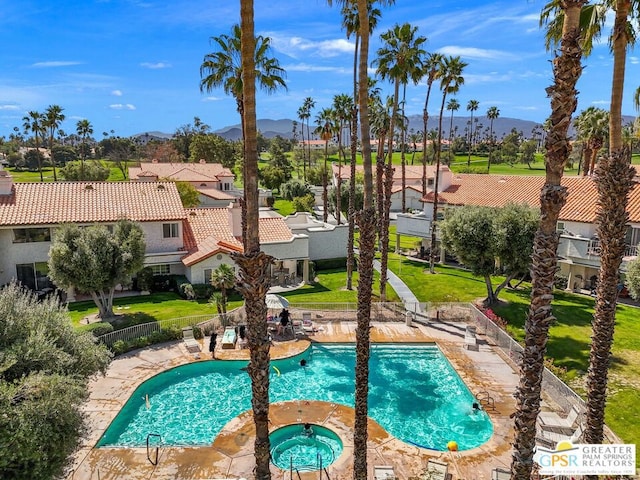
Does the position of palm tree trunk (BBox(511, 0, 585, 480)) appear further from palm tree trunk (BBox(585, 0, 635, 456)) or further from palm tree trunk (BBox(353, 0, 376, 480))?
palm tree trunk (BBox(353, 0, 376, 480))

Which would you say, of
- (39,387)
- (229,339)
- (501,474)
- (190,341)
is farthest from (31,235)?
(501,474)

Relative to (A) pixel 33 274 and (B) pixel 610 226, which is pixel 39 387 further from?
(A) pixel 33 274

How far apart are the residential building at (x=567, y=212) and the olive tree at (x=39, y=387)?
23567 millimetres

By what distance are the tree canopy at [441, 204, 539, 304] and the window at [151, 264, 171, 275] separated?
21.9 metres

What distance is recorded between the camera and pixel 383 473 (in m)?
15.2

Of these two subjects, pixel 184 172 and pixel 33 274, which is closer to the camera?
pixel 33 274

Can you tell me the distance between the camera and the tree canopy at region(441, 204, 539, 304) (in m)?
28.7

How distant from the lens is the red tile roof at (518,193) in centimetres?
3703

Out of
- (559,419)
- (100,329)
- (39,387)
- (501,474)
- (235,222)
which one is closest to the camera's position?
(39,387)

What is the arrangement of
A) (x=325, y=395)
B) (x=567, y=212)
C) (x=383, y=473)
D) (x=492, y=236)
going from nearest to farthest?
(x=383, y=473), (x=325, y=395), (x=492, y=236), (x=567, y=212)

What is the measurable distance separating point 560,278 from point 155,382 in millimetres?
32315

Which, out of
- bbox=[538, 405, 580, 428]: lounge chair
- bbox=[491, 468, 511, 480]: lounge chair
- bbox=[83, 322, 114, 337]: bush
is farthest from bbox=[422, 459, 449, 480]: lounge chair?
bbox=[83, 322, 114, 337]: bush

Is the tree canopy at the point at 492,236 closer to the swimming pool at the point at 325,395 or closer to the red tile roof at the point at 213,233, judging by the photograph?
the swimming pool at the point at 325,395

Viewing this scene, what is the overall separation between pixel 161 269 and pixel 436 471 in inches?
1100
